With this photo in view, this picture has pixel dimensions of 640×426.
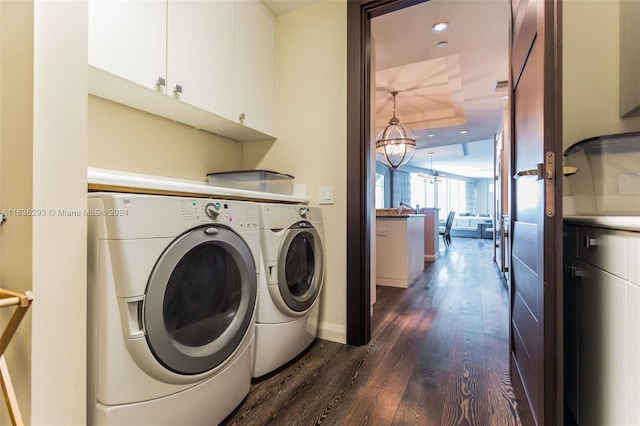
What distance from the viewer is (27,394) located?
76cm

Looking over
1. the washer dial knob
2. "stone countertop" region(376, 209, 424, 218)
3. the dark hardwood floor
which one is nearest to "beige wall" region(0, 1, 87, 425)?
the washer dial knob

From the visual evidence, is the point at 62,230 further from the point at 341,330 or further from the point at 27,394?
the point at 341,330

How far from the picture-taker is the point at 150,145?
170 centimetres

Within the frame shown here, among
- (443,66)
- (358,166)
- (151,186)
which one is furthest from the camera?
(443,66)

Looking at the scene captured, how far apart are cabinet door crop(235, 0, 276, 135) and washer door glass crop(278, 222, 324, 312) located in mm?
838

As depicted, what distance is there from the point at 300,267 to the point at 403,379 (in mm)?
794

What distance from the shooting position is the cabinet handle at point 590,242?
92 centimetres

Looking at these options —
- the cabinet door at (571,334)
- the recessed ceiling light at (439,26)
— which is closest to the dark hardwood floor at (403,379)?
the cabinet door at (571,334)

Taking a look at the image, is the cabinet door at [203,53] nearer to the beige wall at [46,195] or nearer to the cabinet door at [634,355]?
the beige wall at [46,195]

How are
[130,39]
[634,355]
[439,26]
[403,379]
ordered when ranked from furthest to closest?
[439,26]
[403,379]
[130,39]
[634,355]

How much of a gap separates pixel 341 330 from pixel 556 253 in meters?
1.35

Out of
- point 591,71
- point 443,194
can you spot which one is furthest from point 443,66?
point 443,194

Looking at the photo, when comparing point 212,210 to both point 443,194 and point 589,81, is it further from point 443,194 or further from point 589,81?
point 443,194

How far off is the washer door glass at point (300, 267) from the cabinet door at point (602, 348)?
1.20 metres
